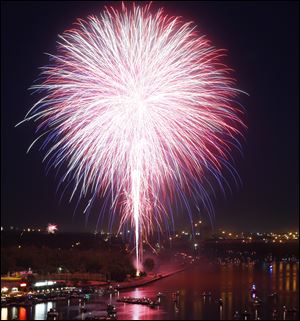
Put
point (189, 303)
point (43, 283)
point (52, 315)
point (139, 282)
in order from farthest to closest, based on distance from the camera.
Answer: point (139, 282)
point (43, 283)
point (189, 303)
point (52, 315)

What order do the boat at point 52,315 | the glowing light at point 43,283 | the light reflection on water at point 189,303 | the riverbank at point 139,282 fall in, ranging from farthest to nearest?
1. the riverbank at point 139,282
2. the glowing light at point 43,283
3. the light reflection on water at point 189,303
4. the boat at point 52,315

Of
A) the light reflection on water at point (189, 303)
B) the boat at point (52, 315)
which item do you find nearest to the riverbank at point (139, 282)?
the light reflection on water at point (189, 303)

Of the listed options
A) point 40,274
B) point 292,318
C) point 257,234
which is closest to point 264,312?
point 292,318

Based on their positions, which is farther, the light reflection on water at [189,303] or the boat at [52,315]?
the light reflection on water at [189,303]

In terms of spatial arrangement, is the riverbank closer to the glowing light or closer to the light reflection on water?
the light reflection on water

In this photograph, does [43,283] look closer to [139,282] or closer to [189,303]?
[189,303]

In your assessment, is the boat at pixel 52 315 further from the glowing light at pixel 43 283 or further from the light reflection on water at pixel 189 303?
the glowing light at pixel 43 283

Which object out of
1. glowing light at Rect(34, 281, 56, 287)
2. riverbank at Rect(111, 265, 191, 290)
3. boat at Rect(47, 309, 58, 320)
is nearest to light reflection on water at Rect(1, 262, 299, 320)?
boat at Rect(47, 309, 58, 320)

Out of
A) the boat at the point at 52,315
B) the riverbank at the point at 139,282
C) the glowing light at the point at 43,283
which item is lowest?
the riverbank at the point at 139,282

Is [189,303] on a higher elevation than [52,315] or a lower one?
lower

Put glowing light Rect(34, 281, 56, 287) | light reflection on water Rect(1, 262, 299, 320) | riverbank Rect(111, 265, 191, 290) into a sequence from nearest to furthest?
light reflection on water Rect(1, 262, 299, 320), glowing light Rect(34, 281, 56, 287), riverbank Rect(111, 265, 191, 290)

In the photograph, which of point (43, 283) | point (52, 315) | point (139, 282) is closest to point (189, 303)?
point (43, 283)

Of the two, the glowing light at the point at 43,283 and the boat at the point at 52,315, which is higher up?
the boat at the point at 52,315

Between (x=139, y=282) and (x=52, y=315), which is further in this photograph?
(x=139, y=282)
